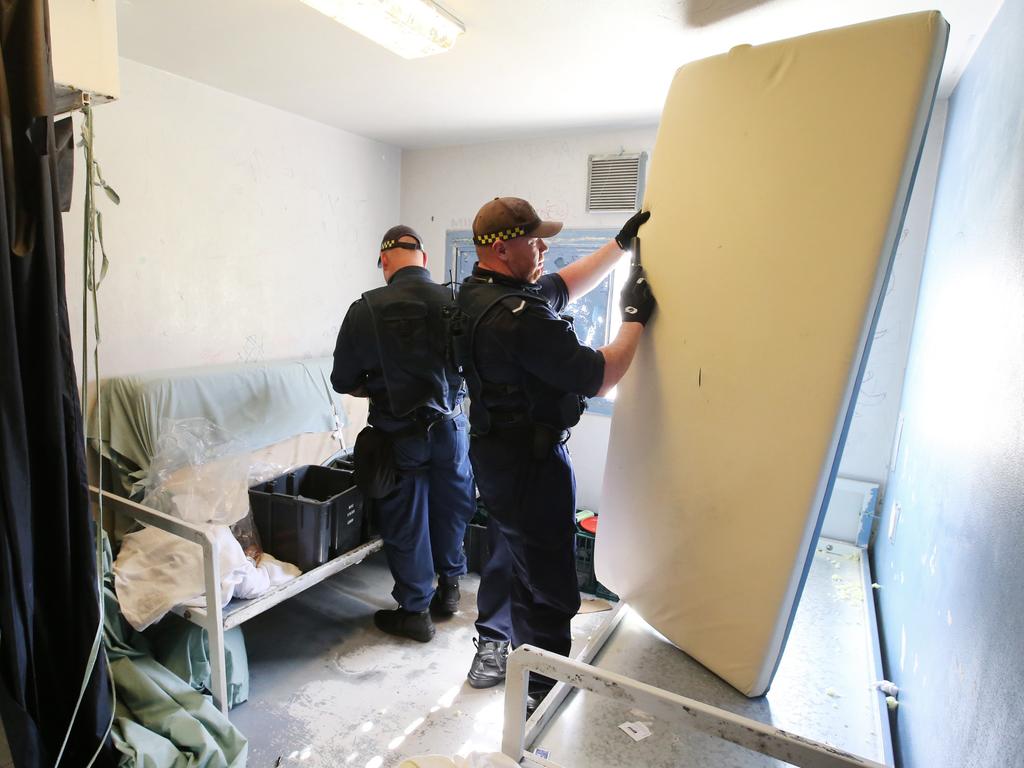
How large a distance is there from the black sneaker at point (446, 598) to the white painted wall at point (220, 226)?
1.45 metres

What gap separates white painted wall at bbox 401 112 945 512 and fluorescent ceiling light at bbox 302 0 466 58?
50.6 inches

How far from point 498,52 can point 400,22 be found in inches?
15.7

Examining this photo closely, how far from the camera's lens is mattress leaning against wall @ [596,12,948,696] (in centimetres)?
100

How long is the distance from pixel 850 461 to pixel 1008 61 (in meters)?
1.62

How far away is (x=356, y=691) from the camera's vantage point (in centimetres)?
217

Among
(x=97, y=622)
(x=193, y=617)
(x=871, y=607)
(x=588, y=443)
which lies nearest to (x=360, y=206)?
(x=588, y=443)

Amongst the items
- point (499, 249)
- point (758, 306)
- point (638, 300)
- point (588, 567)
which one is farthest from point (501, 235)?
point (588, 567)

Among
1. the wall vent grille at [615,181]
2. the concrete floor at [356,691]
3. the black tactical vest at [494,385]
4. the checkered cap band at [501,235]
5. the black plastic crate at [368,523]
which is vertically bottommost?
the concrete floor at [356,691]

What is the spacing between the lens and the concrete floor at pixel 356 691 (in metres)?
1.92

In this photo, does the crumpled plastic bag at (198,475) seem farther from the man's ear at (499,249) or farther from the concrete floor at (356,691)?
the man's ear at (499,249)

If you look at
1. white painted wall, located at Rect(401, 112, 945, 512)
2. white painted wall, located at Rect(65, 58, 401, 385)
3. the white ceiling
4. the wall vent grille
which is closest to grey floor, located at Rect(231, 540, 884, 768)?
white painted wall, located at Rect(401, 112, 945, 512)

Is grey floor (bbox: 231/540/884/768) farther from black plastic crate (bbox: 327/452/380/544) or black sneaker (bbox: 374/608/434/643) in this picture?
black plastic crate (bbox: 327/452/380/544)

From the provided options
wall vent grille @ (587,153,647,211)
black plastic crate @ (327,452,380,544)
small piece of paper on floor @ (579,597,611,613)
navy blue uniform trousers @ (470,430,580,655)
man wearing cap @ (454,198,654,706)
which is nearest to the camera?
man wearing cap @ (454,198,654,706)

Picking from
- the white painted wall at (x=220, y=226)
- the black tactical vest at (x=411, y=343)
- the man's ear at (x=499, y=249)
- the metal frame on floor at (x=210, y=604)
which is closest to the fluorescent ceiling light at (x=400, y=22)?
the man's ear at (x=499, y=249)
